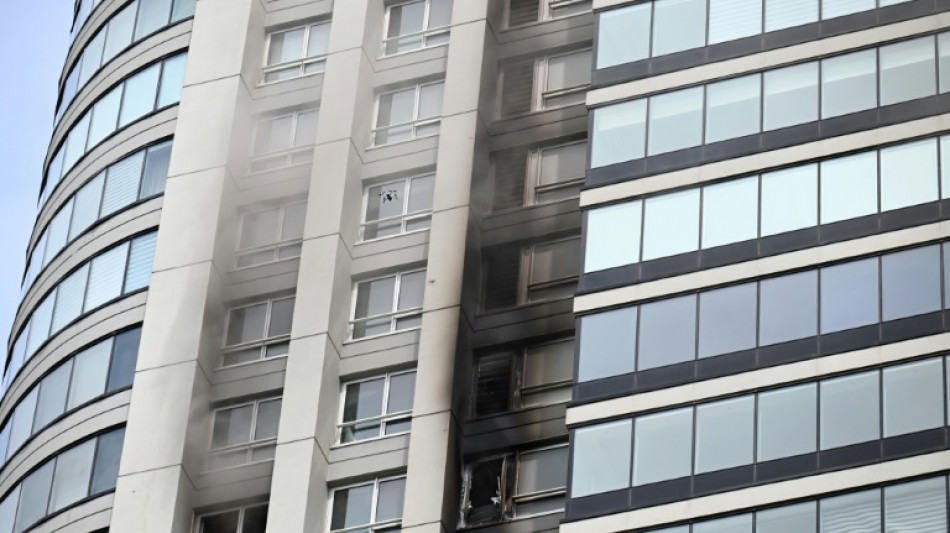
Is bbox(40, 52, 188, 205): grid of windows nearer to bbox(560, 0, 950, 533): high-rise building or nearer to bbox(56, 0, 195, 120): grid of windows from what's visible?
bbox(56, 0, 195, 120): grid of windows

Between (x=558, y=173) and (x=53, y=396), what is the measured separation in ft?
48.9

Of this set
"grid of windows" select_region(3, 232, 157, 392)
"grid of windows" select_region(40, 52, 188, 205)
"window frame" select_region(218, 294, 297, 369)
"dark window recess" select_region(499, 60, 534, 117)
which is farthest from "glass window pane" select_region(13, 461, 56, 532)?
"dark window recess" select_region(499, 60, 534, 117)

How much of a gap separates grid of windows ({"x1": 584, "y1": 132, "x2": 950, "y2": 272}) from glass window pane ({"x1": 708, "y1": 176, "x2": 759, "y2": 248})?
2cm

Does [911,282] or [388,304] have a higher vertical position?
[388,304]

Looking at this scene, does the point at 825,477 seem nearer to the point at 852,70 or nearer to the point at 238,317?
the point at 852,70

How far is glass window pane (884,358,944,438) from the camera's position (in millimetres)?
50938

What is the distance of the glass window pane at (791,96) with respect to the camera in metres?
56.4

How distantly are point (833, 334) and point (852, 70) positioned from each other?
7276mm

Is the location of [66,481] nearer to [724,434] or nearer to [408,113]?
[408,113]

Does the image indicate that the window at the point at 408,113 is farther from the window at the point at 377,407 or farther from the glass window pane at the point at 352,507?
the glass window pane at the point at 352,507

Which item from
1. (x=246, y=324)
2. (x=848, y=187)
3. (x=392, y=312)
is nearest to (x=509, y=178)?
(x=392, y=312)

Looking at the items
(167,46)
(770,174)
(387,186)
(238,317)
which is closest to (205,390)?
(238,317)

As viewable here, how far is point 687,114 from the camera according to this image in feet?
189

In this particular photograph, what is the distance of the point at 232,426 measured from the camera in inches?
2368
